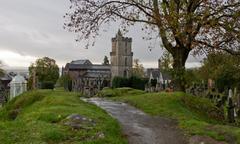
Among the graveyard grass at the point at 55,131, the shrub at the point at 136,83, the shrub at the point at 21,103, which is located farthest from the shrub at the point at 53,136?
the shrub at the point at 136,83

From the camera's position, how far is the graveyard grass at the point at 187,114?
1285 centimetres

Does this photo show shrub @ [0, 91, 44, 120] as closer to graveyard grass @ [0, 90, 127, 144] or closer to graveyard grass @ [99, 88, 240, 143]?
graveyard grass @ [99, 88, 240, 143]

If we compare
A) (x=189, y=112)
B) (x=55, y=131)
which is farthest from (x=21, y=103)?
(x=55, y=131)

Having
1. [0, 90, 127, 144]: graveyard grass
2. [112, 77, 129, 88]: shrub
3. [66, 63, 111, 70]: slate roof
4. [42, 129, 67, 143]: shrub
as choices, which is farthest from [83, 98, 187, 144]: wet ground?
[66, 63, 111, 70]: slate roof

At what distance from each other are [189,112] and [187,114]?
0.87 meters

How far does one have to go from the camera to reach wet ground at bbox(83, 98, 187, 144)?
12.2 meters

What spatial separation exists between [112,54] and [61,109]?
9753 centimetres

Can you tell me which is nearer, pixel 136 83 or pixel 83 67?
pixel 136 83

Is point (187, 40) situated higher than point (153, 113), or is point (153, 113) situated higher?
point (187, 40)

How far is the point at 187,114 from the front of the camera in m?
17.2

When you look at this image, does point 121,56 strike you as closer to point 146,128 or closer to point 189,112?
point 189,112

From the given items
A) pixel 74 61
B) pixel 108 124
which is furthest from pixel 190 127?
pixel 74 61

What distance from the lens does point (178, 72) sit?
80.4 feet

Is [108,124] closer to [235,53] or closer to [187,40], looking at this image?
[187,40]
